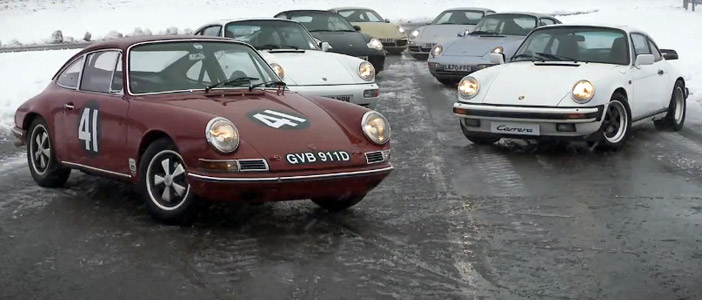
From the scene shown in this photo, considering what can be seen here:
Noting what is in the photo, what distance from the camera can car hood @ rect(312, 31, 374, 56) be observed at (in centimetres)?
1616

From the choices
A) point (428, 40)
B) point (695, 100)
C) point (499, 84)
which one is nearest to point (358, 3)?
point (428, 40)

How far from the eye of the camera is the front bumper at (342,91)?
36.6 feet

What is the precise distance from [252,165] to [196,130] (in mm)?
452

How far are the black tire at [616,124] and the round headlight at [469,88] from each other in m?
1.37

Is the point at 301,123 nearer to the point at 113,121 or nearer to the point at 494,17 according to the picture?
the point at 113,121

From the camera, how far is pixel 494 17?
56.7 ft

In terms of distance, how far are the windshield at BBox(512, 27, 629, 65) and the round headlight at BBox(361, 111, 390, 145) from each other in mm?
4250

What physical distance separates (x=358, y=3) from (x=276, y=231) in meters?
54.1

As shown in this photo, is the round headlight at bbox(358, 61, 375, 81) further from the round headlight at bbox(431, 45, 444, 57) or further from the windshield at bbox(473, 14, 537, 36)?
the windshield at bbox(473, 14, 537, 36)

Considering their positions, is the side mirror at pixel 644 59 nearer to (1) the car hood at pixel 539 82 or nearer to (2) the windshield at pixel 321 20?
(1) the car hood at pixel 539 82

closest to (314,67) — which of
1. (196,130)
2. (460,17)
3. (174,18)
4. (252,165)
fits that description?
(196,130)

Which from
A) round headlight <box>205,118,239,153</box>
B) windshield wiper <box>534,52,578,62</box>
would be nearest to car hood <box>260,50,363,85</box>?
windshield wiper <box>534,52,578,62</box>

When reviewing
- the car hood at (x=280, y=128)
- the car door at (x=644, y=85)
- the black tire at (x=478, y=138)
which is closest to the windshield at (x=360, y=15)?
the car door at (x=644, y=85)

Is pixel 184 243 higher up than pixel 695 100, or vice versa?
pixel 184 243
